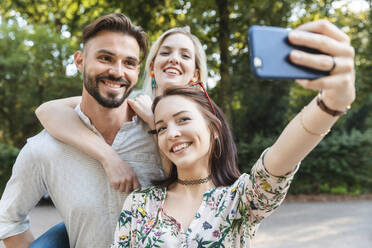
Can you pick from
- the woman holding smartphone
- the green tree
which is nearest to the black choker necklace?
the woman holding smartphone

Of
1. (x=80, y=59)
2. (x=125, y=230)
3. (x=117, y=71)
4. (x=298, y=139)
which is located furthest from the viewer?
(x=80, y=59)

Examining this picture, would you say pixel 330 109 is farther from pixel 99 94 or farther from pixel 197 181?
pixel 99 94

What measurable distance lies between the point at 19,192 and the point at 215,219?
1.33 metres

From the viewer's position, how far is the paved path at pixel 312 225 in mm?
5414

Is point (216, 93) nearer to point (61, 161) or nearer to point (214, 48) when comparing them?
point (214, 48)

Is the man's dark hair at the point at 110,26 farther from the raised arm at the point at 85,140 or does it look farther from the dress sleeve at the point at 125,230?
the dress sleeve at the point at 125,230

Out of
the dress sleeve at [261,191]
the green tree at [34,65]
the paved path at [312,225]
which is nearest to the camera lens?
the dress sleeve at [261,191]

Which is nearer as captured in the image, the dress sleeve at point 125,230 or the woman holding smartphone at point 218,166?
the woman holding smartphone at point 218,166

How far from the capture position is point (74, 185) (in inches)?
82.7

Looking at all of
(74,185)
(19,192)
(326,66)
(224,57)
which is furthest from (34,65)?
(326,66)

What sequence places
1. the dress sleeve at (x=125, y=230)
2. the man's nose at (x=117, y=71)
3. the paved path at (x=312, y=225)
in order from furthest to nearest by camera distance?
the paved path at (x=312, y=225)
the man's nose at (x=117, y=71)
the dress sleeve at (x=125, y=230)

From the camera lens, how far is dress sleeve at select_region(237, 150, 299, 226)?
4.30 ft

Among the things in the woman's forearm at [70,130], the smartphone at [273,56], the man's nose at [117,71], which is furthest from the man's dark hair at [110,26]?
the smartphone at [273,56]

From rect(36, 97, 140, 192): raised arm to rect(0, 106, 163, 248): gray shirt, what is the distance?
8cm
